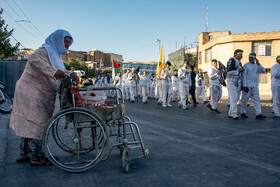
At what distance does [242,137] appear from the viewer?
16.9ft

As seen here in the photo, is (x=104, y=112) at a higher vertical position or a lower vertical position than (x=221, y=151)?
higher

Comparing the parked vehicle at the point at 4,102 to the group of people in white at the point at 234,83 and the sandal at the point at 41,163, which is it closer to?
the group of people in white at the point at 234,83

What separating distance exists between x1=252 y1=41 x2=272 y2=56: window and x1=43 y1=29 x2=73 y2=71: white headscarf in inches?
1146

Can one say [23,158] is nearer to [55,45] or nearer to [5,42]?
[55,45]

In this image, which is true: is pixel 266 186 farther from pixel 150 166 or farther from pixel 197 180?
pixel 150 166

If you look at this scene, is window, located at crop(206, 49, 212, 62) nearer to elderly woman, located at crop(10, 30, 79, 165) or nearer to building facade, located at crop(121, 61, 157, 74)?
elderly woman, located at crop(10, 30, 79, 165)

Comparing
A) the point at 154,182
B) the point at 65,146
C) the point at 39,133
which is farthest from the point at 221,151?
the point at 39,133

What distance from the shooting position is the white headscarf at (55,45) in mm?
3472

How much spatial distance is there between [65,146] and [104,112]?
116 cm

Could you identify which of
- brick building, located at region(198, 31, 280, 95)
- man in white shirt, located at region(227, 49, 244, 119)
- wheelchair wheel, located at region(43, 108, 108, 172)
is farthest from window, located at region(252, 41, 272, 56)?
wheelchair wheel, located at region(43, 108, 108, 172)

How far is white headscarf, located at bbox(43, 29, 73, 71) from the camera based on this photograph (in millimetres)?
3472

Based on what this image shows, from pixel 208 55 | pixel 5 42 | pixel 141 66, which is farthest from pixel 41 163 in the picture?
pixel 141 66

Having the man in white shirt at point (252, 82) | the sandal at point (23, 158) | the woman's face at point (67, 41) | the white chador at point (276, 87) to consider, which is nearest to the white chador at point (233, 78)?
the man in white shirt at point (252, 82)

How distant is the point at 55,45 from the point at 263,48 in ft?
96.8
